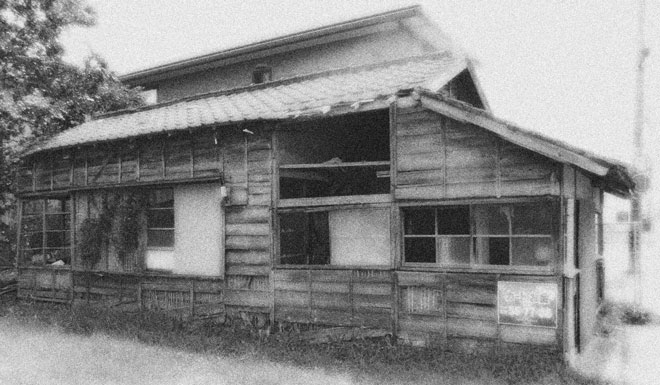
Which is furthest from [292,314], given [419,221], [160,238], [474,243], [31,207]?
[31,207]

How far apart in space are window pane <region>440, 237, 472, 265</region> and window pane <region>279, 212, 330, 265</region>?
3235 millimetres

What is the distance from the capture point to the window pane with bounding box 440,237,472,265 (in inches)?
325

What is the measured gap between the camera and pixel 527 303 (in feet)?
24.9

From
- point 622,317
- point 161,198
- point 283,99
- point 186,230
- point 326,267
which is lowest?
point 622,317

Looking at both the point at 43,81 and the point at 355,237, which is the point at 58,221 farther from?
the point at 355,237

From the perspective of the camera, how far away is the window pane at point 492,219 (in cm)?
795

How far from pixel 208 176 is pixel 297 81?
3.64 metres

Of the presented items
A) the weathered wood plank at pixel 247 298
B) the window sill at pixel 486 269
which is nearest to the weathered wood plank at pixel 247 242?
the weathered wood plank at pixel 247 298

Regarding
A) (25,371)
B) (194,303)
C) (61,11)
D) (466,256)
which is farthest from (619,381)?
(61,11)

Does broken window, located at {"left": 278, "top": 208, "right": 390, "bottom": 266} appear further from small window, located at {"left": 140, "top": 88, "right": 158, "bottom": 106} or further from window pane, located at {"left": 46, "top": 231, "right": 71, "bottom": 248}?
small window, located at {"left": 140, "top": 88, "right": 158, "bottom": 106}

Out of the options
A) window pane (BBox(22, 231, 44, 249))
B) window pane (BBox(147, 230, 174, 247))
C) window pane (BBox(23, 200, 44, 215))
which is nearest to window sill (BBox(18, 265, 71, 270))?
window pane (BBox(22, 231, 44, 249))

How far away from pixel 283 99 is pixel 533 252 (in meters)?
5.98

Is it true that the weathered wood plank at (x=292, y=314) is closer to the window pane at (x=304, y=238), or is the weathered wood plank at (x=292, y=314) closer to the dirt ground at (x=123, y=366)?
the window pane at (x=304, y=238)

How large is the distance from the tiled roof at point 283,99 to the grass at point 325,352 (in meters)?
4.01
